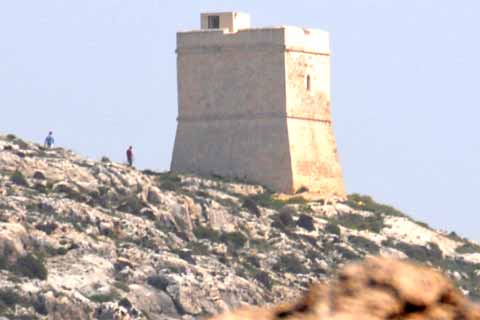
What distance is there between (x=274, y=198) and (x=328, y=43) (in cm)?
696

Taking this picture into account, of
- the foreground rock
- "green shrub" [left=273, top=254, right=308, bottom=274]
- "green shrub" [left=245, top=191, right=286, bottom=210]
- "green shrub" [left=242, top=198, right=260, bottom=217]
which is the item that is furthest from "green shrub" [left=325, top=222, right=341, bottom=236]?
the foreground rock

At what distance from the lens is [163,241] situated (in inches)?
2611

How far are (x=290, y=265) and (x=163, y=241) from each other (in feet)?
12.7

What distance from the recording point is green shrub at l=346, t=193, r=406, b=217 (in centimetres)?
7162

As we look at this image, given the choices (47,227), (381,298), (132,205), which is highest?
(381,298)

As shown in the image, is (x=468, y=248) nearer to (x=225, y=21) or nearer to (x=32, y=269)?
(x=225, y=21)

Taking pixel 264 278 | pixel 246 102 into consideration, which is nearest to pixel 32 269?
pixel 264 278

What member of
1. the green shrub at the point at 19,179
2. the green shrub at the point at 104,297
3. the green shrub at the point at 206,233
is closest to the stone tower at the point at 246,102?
the green shrub at the point at 206,233

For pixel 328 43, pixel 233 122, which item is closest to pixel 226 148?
pixel 233 122

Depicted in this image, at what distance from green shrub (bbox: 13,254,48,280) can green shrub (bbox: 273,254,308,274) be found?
9.02 metres

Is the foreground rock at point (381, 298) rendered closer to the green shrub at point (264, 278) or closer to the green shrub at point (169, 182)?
the green shrub at point (264, 278)

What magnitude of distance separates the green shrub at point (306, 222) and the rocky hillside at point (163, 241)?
4cm

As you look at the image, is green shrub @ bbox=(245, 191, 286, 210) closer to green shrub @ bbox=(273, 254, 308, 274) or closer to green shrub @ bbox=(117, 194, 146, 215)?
green shrub @ bbox=(273, 254, 308, 274)

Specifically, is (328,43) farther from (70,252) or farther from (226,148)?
(70,252)
